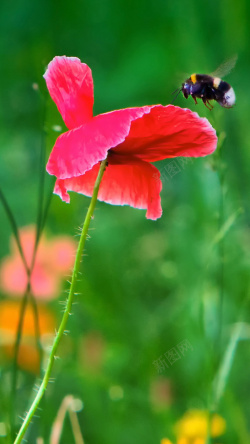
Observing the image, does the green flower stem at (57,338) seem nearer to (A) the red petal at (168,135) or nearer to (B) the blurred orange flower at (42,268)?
(A) the red petal at (168,135)

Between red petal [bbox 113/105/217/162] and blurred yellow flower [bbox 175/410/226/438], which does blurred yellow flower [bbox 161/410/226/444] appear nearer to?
blurred yellow flower [bbox 175/410/226/438]

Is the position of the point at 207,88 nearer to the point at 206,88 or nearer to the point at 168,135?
the point at 206,88

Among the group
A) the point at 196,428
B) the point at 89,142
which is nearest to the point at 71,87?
the point at 89,142

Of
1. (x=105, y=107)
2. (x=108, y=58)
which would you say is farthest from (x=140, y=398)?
(x=108, y=58)

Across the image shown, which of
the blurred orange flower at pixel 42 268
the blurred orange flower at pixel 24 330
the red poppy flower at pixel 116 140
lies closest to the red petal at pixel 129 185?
the red poppy flower at pixel 116 140

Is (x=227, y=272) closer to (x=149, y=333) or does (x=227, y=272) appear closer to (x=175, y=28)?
(x=149, y=333)

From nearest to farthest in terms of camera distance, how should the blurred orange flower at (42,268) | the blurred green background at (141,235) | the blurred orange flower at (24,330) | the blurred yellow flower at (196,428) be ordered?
the blurred yellow flower at (196,428)
the blurred green background at (141,235)
the blurred orange flower at (24,330)
the blurred orange flower at (42,268)

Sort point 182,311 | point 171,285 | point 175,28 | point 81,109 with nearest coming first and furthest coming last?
point 81,109
point 182,311
point 171,285
point 175,28
